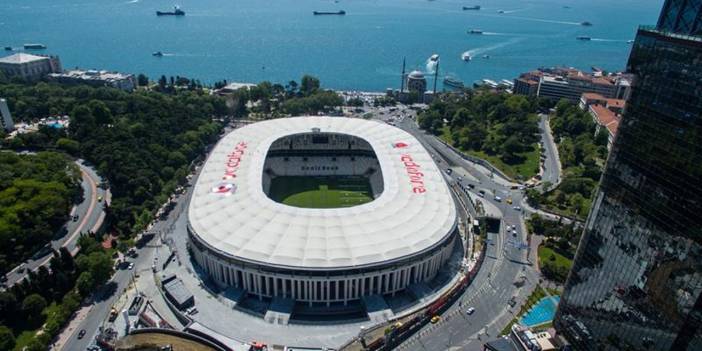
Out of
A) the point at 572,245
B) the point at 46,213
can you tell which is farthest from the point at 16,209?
the point at 572,245

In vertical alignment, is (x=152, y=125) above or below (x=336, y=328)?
above

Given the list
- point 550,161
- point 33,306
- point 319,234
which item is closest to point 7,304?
point 33,306

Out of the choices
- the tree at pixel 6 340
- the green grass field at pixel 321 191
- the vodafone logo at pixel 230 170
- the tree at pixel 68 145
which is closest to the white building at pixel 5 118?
the tree at pixel 68 145

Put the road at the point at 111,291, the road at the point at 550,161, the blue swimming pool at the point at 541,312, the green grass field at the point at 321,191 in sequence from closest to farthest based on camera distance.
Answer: the road at the point at 111,291 → the blue swimming pool at the point at 541,312 → the green grass field at the point at 321,191 → the road at the point at 550,161

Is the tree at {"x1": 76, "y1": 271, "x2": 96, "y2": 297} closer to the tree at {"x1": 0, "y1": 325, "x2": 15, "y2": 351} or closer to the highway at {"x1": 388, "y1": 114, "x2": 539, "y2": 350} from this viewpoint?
the tree at {"x1": 0, "y1": 325, "x2": 15, "y2": 351}

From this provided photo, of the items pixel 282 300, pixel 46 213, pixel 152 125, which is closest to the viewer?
pixel 282 300

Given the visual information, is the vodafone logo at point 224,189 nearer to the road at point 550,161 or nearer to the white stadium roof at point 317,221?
the white stadium roof at point 317,221

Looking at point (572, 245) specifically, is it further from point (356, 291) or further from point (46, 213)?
point (46, 213)
